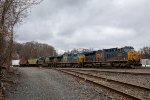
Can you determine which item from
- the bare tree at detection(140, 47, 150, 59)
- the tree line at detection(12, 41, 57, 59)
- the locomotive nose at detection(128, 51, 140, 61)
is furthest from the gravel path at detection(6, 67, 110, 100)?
the tree line at detection(12, 41, 57, 59)

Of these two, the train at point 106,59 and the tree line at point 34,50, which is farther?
the tree line at point 34,50

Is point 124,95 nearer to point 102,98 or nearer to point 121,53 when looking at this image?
point 102,98

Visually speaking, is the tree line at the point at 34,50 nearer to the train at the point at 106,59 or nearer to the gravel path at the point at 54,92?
the train at the point at 106,59

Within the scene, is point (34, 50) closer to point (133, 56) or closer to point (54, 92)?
point (133, 56)

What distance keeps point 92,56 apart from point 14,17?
116ft

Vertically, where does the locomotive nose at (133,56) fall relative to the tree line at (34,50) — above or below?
below

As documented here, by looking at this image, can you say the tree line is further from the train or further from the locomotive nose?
the locomotive nose

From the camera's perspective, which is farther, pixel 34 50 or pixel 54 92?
pixel 34 50

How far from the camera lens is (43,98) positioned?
12.1 m

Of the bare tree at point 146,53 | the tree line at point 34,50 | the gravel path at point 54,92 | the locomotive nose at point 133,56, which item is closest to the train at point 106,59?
the locomotive nose at point 133,56

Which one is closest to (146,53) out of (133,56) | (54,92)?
(133,56)

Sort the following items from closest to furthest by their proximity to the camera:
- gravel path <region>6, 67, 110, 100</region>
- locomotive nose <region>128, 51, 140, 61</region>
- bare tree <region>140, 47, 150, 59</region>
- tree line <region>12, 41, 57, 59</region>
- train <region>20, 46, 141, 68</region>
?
gravel path <region>6, 67, 110, 100</region>, locomotive nose <region>128, 51, 140, 61</region>, train <region>20, 46, 141, 68</region>, bare tree <region>140, 47, 150, 59</region>, tree line <region>12, 41, 57, 59</region>

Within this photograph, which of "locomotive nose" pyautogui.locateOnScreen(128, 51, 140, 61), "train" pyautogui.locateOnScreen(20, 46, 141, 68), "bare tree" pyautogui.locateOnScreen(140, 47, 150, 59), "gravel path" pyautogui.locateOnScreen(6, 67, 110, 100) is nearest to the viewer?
"gravel path" pyautogui.locateOnScreen(6, 67, 110, 100)

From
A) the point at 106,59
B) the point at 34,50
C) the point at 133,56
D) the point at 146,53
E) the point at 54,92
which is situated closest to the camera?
the point at 54,92
